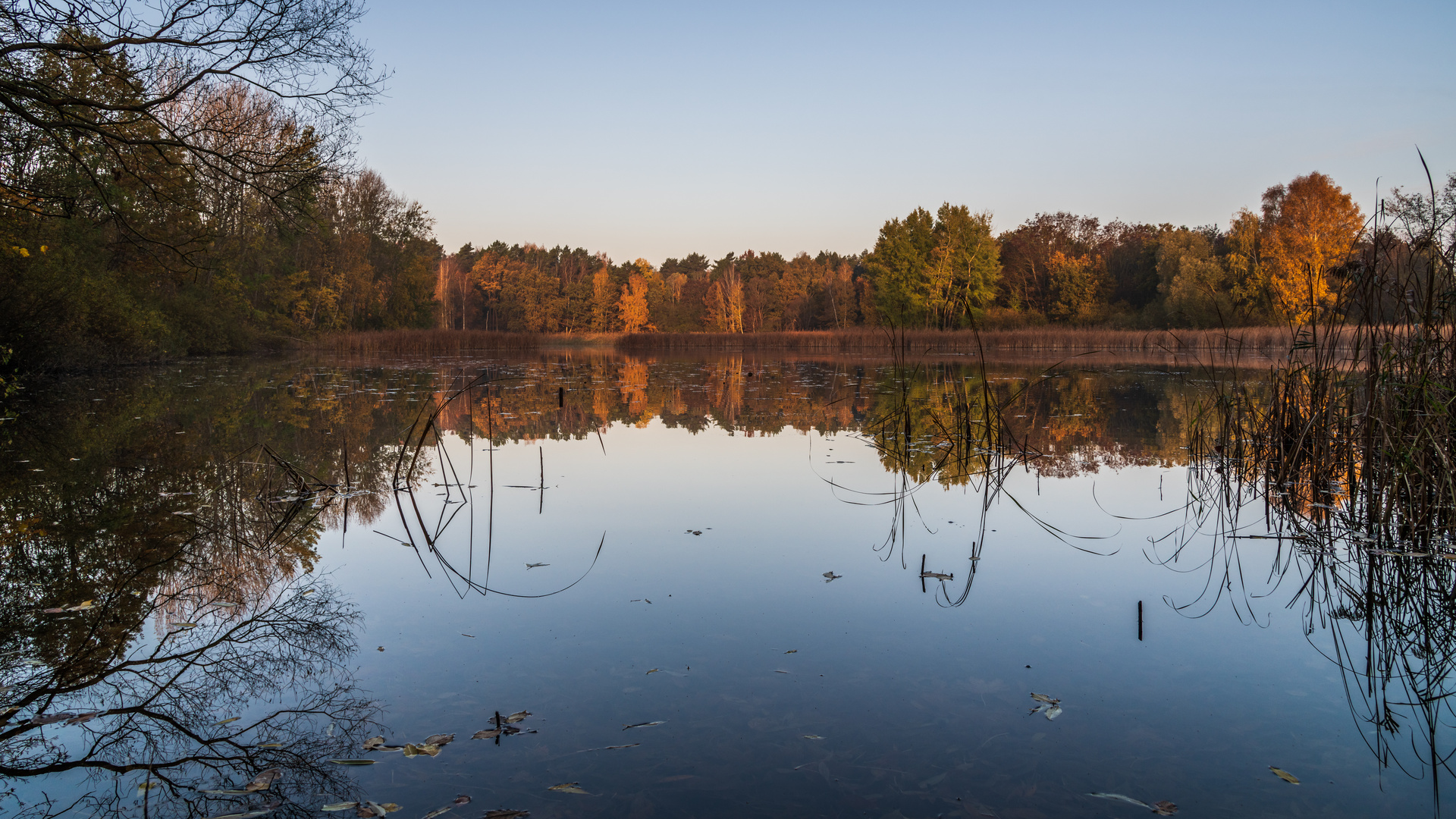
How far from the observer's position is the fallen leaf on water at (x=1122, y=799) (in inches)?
75.0

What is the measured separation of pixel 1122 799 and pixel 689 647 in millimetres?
1374

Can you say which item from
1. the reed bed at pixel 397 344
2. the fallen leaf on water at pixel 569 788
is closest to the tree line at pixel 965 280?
the fallen leaf on water at pixel 569 788

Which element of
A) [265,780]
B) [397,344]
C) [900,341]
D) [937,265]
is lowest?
[265,780]

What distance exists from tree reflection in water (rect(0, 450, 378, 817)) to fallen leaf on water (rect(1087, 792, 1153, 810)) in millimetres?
1793

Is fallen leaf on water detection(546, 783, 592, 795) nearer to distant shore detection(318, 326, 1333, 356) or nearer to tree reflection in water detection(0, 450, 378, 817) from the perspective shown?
tree reflection in water detection(0, 450, 378, 817)

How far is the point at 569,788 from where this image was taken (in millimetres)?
Result: 1946

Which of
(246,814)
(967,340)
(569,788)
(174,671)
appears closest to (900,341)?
(967,340)

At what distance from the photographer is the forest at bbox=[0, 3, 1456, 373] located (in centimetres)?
723

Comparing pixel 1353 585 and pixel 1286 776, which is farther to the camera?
pixel 1353 585

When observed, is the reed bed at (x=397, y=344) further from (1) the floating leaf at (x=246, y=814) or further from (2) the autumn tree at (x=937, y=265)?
(1) the floating leaf at (x=246, y=814)

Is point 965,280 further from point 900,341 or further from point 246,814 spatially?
point 246,814

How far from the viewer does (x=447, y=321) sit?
69750 mm

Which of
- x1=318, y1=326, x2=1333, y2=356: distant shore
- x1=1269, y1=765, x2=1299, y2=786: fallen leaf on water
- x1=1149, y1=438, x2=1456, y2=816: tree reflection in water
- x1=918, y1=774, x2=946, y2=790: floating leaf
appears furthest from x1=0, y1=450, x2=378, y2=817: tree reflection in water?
x1=318, y1=326, x2=1333, y2=356: distant shore

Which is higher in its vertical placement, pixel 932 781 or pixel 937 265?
pixel 937 265
